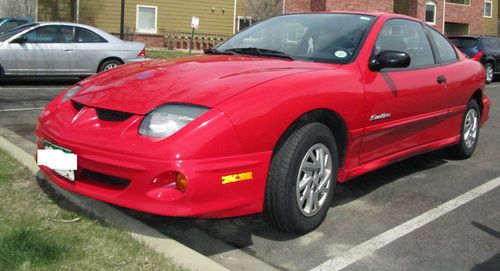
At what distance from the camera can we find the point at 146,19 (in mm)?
26969

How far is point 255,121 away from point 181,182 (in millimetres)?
555

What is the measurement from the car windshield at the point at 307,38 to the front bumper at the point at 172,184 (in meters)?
1.31

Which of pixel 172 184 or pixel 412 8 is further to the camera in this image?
pixel 412 8

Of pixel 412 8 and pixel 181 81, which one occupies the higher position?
pixel 412 8

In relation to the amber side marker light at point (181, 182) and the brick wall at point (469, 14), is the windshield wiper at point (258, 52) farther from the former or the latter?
the brick wall at point (469, 14)

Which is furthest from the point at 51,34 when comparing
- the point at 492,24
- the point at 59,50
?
the point at 492,24

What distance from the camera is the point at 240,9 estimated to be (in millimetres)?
30391

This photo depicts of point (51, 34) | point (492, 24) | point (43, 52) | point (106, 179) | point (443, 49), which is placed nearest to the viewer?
point (106, 179)

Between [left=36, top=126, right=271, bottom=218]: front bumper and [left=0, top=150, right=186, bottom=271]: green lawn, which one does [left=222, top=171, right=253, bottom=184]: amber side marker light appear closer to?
[left=36, top=126, right=271, bottom=218]: front bumper

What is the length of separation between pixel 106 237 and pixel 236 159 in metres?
0.93

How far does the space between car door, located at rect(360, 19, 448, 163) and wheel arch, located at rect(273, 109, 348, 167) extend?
227 mm

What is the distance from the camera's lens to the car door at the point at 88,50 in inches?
478

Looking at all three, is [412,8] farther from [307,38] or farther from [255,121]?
[255,121]

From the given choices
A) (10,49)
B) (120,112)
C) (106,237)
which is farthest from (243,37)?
(10,49)
